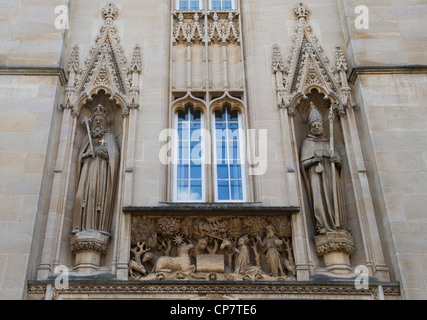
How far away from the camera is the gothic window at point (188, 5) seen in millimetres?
14620

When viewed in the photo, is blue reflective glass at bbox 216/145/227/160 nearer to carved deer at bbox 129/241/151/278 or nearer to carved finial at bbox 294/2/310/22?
carved deer at bbox 129/241/151/278

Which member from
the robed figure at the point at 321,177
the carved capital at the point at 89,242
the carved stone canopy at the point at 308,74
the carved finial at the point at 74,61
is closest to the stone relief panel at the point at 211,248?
the carved capital at the point at 89,242

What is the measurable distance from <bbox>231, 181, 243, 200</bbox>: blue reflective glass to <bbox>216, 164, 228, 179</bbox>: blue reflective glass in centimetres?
24

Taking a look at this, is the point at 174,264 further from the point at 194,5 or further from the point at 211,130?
the point at 194,5

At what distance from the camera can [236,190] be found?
1209 cm

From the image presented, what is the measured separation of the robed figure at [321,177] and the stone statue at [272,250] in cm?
A: 88

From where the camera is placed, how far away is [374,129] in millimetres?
11992

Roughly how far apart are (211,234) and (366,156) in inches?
144

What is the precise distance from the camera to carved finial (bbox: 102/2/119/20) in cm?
1403

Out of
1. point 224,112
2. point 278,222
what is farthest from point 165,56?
point 278,222

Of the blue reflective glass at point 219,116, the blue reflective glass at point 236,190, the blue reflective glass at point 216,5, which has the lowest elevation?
the blue reflective glass at point 236,190

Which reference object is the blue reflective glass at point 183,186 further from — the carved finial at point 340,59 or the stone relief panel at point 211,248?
the carved finial at point 340,59
